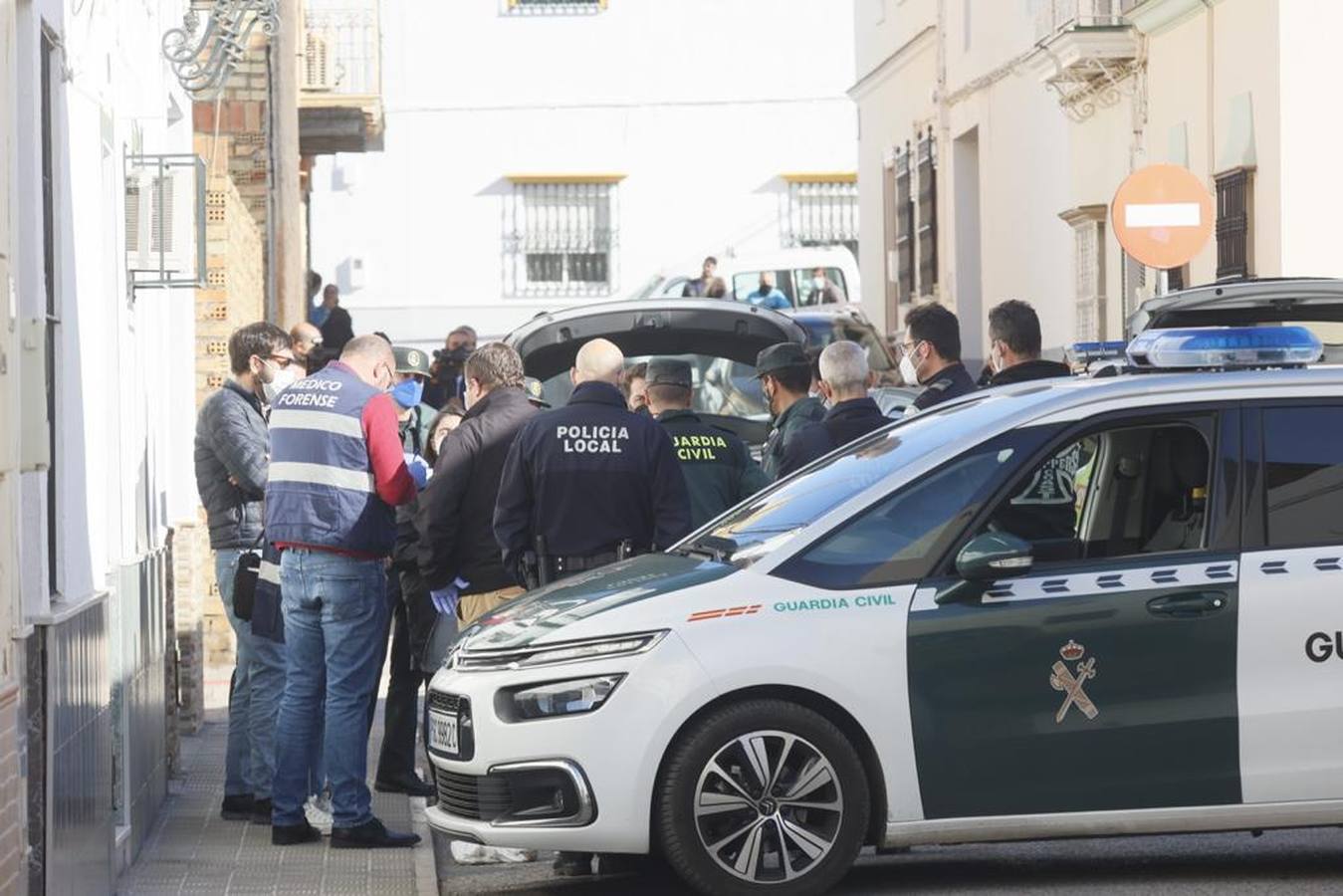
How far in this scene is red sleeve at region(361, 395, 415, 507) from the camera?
995cm

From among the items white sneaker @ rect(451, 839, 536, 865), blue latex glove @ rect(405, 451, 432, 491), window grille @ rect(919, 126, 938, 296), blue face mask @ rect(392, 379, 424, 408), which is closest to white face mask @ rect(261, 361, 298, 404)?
blue latex glove @ rect(405, 451, 432, 491)

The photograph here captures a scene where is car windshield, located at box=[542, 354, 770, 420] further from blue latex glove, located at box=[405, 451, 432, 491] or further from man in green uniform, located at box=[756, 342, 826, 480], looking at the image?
blue latex glove, located at box=[405, 451, 432, 491]

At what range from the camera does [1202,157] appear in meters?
19.8

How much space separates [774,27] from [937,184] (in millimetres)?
9969

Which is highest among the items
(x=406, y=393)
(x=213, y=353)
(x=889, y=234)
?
(x=889, y=234)

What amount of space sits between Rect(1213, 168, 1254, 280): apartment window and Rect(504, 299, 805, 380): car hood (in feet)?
15.3

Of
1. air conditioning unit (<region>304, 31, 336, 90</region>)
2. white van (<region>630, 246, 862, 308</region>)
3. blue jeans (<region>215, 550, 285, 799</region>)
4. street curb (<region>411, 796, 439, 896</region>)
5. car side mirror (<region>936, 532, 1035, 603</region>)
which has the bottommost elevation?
street curb (<region>411, 796, 439, 896</region>)

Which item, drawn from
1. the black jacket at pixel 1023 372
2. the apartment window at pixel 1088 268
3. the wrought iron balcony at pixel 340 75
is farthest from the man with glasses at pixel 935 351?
the wrought iron balcony at pixel 340 75

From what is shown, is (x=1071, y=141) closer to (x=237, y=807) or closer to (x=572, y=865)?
(x=237, y=807)

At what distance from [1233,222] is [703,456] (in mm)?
8631

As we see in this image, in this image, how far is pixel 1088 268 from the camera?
24.0 meters

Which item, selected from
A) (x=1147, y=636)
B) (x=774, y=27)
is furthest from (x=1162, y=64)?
(x=774, y=27)

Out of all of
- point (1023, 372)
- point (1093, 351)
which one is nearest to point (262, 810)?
point (1023, 372)

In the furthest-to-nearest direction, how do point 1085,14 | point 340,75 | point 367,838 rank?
point 340,75
point 1085,14
point 367,838
